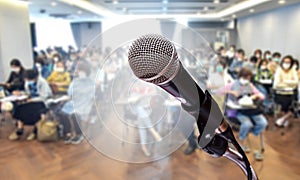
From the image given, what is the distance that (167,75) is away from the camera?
43cm

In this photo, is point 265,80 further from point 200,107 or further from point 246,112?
point 200,107

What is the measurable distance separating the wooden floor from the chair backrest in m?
0.34

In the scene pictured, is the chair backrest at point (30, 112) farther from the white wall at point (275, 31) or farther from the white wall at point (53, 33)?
the white wall at point (53, 33)

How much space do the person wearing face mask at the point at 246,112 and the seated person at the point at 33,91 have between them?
2757 millimetres

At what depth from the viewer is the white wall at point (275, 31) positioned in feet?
21.7

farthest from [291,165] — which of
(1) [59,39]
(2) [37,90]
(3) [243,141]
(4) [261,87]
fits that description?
(1) [59,39]

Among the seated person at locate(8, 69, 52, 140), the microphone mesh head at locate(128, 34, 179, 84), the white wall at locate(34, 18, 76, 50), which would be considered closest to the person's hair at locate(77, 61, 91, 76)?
the microphone mesh head at locate(128, 34, 179, 84)

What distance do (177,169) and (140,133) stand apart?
6.56 ft

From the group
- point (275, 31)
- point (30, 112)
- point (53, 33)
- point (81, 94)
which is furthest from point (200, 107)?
point (53, 33)

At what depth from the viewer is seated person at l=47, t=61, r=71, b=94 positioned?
4.27 metres

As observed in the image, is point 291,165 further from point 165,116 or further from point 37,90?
point 37,90

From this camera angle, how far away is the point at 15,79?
430cm

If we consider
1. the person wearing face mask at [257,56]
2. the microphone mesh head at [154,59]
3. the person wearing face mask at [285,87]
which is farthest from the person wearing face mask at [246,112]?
the microphone mesh head at [154,59]

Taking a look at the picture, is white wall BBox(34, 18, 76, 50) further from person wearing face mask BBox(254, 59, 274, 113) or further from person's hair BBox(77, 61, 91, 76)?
person's hair BBox(77, 61, 91, 76)
